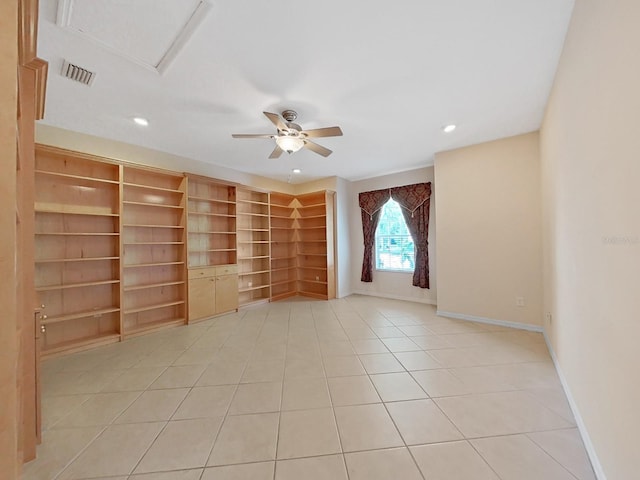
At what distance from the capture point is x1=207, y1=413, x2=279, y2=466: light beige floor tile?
1.42m

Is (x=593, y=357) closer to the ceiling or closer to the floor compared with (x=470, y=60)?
closer to the floor

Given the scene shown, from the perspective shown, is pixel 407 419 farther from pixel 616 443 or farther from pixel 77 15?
pixel 77 15

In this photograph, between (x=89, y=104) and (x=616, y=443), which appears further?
(x=89, y=104)

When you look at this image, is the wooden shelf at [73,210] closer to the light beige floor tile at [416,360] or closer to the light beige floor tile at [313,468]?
the light beige floor tile at [313,468]

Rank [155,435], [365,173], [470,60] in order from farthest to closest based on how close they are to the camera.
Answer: [365,173], [470,60], [155,435]

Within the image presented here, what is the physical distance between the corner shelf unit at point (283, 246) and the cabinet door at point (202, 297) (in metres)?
1.45

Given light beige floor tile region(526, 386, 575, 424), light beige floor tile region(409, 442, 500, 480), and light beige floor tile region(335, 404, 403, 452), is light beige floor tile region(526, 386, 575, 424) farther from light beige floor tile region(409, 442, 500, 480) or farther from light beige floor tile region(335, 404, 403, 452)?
light beige floor tile region(335, 404, 403, 452)

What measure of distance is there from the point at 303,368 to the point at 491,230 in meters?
3.22

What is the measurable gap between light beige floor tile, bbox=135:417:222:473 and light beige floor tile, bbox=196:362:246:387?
469 millimetres

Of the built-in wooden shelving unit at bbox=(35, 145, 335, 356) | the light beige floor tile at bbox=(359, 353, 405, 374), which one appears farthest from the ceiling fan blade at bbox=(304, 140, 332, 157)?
the light beige floor tile at bbox=(359, 353, 405, 374)

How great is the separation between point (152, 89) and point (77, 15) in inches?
28.6

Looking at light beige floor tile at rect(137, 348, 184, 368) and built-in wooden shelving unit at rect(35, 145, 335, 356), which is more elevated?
built-in wooden shelving unit at rect(35, 145, 335, 356)

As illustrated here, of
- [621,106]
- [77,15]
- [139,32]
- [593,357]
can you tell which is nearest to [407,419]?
[593,357]

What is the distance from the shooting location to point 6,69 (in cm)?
65
